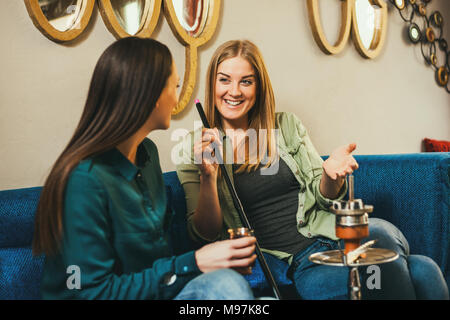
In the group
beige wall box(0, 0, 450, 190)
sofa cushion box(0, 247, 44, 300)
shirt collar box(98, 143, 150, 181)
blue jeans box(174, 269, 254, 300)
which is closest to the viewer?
blue jeans box(174, 269, 254, 300)

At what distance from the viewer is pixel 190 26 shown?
175 centimetres

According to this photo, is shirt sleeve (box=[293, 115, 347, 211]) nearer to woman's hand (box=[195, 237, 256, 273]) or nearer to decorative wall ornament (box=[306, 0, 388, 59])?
woman's hand (box=[195, 237, 256, 273])

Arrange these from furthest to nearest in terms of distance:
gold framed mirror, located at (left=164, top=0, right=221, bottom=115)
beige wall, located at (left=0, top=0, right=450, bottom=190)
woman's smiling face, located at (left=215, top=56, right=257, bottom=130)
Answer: gold framed mirror, located at (left=164, top=0, right=221, bottom=115), woman's smiling face, located at (left=215, top=56, right=257, bottom=130), beige wall, located at (left=0, top=0, right=450, bottom=190)

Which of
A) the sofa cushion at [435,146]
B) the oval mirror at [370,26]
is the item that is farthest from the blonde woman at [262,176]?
the sofa cushion at [435,146]

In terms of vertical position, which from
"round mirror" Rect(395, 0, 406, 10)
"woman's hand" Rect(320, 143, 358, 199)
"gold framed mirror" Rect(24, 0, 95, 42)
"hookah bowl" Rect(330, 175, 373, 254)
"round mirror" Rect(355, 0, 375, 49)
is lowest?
"hookah bowl" Rect(330, 175, 373, 254)

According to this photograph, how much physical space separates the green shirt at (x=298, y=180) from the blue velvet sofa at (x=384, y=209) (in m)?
0.07

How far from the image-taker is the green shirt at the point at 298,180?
53.2 inches

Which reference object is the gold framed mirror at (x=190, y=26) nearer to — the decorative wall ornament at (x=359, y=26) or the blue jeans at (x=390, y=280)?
the decorative wall ornament at (x=359, y=26)

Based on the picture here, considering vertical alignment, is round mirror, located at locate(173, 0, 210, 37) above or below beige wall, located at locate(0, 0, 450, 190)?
above

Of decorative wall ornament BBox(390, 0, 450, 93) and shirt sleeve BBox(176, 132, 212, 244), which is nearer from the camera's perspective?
shirt sleeve BBox(176, 132, 212, 244)

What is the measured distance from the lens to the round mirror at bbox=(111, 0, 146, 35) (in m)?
1.53

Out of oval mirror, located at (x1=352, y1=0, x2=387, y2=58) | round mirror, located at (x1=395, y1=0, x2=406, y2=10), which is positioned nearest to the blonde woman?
oval mirror, located at (x1=352, y1=0, x2=387, y2=58)

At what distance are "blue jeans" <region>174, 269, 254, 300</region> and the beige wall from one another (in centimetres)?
69
